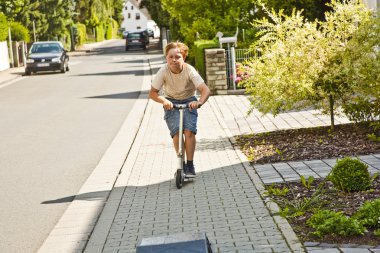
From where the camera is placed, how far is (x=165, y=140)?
12.1m

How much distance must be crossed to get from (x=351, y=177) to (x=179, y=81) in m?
2.33

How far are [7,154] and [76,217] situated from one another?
4943 millimetres

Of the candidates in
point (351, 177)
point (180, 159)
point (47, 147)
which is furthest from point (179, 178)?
point (47, 147)

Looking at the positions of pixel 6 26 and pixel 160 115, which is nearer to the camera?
pixel 160 115

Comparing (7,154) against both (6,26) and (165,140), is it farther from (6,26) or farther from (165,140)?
(6,26)

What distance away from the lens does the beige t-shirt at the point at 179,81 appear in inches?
328

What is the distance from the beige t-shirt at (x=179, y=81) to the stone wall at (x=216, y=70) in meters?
12.3

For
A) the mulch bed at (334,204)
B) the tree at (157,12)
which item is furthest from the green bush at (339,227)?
the tree at (157,12)

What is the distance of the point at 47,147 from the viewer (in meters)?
12.3

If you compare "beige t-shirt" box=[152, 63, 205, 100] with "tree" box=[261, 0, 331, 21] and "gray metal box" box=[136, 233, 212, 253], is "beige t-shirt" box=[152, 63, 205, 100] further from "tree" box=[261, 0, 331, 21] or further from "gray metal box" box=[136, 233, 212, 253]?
"tree" box=[261, 0, 331, 21]

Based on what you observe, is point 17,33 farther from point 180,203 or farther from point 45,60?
point 180,203

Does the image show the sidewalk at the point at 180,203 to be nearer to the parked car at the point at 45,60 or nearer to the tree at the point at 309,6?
the tree at the point at 309,6

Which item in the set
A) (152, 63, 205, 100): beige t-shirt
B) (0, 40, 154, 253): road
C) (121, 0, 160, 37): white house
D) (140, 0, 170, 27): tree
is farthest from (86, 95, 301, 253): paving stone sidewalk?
(121, 0, 160, 37): white house

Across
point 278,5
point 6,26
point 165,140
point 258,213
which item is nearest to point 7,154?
point 165,140
